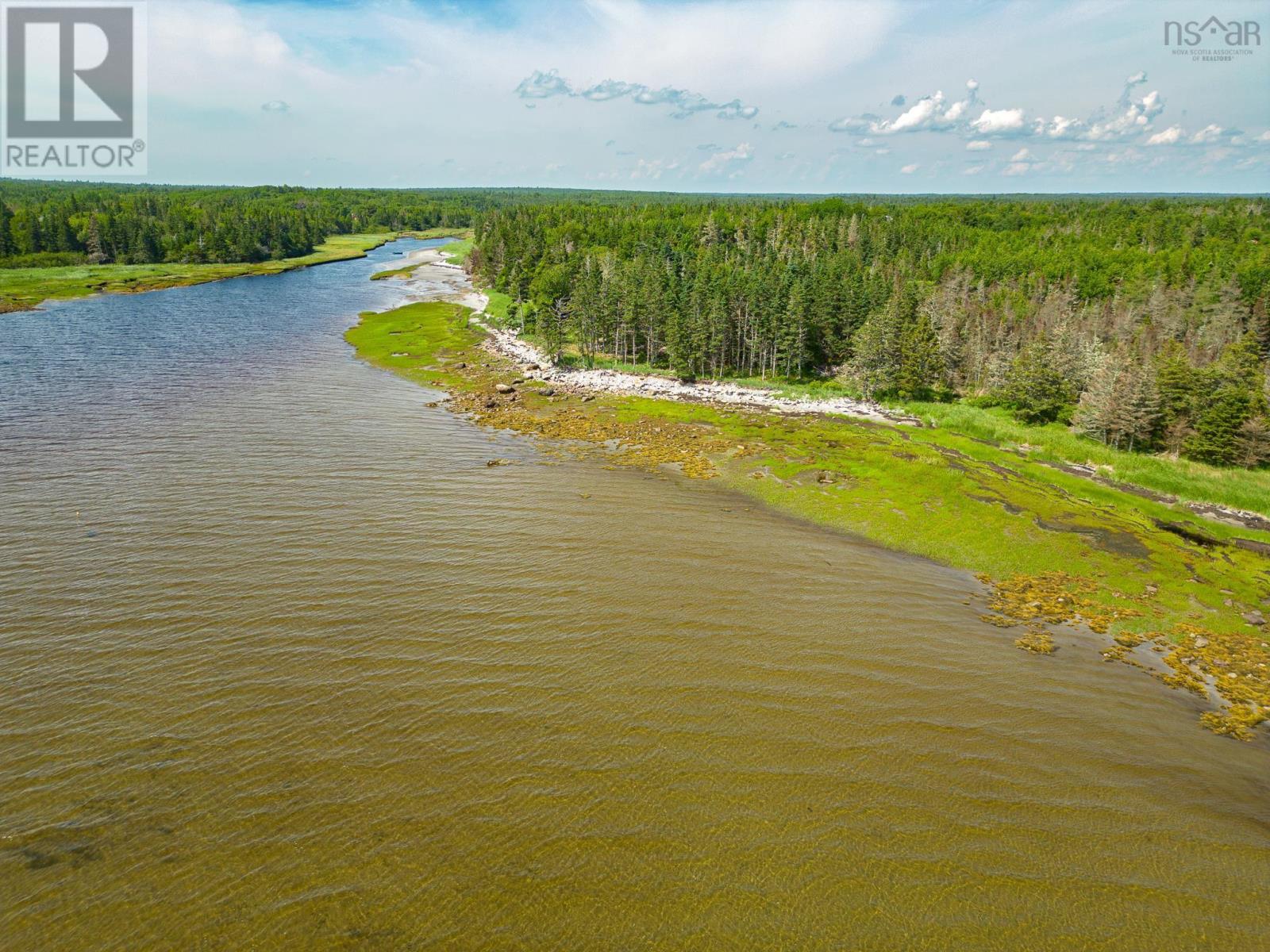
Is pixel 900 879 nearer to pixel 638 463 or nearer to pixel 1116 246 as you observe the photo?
pixel 638 463

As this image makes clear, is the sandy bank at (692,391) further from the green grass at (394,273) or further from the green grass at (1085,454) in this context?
the green grass at (394,273)

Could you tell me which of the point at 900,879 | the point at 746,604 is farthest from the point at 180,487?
the point at 900,879

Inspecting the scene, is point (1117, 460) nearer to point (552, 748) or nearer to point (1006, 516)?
point (1006, 516)

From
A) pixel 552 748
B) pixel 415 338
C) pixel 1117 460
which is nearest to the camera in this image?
pixel 552 748

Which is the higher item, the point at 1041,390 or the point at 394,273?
the point at 394,273

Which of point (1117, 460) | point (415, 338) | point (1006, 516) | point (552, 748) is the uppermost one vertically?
point (415, 338)

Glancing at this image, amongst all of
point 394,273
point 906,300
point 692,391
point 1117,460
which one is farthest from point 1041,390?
point 394,273
